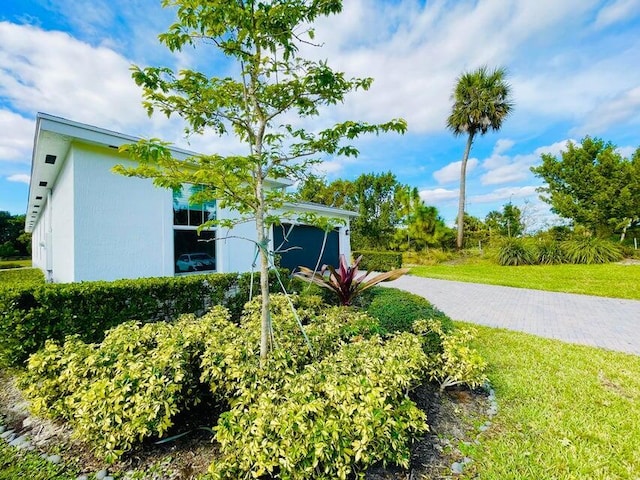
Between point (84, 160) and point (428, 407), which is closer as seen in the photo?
point (428, 407)

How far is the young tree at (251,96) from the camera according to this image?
2307mm

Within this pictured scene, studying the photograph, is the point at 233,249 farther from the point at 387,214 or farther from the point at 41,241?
the point at 387,214

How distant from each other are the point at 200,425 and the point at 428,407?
7.62 feet

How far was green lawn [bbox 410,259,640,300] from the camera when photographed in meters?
9.20

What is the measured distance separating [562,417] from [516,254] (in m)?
15.9

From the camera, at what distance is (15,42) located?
5477 millimetres

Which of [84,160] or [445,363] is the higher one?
[84,160]

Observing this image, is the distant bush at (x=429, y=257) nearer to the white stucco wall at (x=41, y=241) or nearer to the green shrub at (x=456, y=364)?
the green shrub at (x=456, y=364)

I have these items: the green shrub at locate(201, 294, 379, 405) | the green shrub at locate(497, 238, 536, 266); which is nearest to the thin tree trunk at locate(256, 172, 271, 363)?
the green shrub at locate(201, 294, 379, 405)

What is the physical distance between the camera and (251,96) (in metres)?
2.77

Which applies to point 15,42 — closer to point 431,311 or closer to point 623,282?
point 431,311

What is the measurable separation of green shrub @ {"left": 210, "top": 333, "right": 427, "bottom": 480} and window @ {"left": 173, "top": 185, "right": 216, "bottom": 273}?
534 centimetres

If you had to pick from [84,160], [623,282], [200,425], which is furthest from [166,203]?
[623,282]

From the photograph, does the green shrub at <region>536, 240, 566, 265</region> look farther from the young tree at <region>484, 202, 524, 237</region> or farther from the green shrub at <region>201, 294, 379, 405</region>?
the green shrub at <region>201, 294, 379, 405</region>
